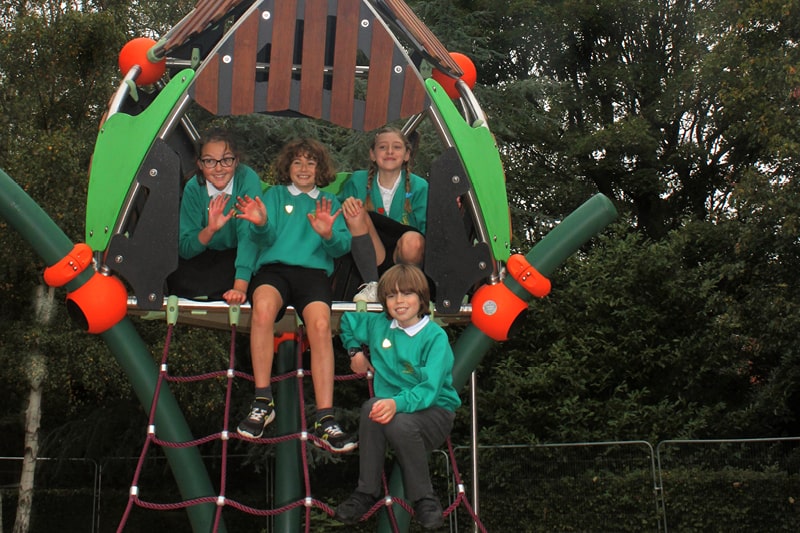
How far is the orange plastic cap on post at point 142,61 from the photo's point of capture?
15.2 feet

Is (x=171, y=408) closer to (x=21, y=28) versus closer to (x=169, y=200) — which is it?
(x=169, y=200)

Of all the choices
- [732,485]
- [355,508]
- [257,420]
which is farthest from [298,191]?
[732,485]

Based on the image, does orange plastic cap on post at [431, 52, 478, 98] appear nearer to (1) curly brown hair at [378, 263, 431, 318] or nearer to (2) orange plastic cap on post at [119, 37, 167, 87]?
(2) orange plastic cap on post at [119, 37, 167, 87]

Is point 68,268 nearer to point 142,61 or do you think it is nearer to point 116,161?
point 116,161

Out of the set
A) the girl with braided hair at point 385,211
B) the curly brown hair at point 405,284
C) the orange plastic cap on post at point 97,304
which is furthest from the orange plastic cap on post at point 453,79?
the orange plastic cap on post at point 97,304

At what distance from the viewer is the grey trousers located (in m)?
3.53

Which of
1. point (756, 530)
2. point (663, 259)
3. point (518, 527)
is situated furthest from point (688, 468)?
point (663, 259)

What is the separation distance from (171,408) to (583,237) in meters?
2.03

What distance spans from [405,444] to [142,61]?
2.28m

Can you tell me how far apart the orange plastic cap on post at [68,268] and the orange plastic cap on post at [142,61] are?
3.11 ft

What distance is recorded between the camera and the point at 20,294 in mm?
10461

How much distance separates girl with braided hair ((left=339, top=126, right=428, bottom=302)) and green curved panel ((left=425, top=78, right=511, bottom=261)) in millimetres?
341

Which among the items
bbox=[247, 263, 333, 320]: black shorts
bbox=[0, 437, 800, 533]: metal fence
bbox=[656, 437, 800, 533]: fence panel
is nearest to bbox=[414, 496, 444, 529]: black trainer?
bbox=[247, 263, 333, 320]: black shorts

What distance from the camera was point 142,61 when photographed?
465cm
